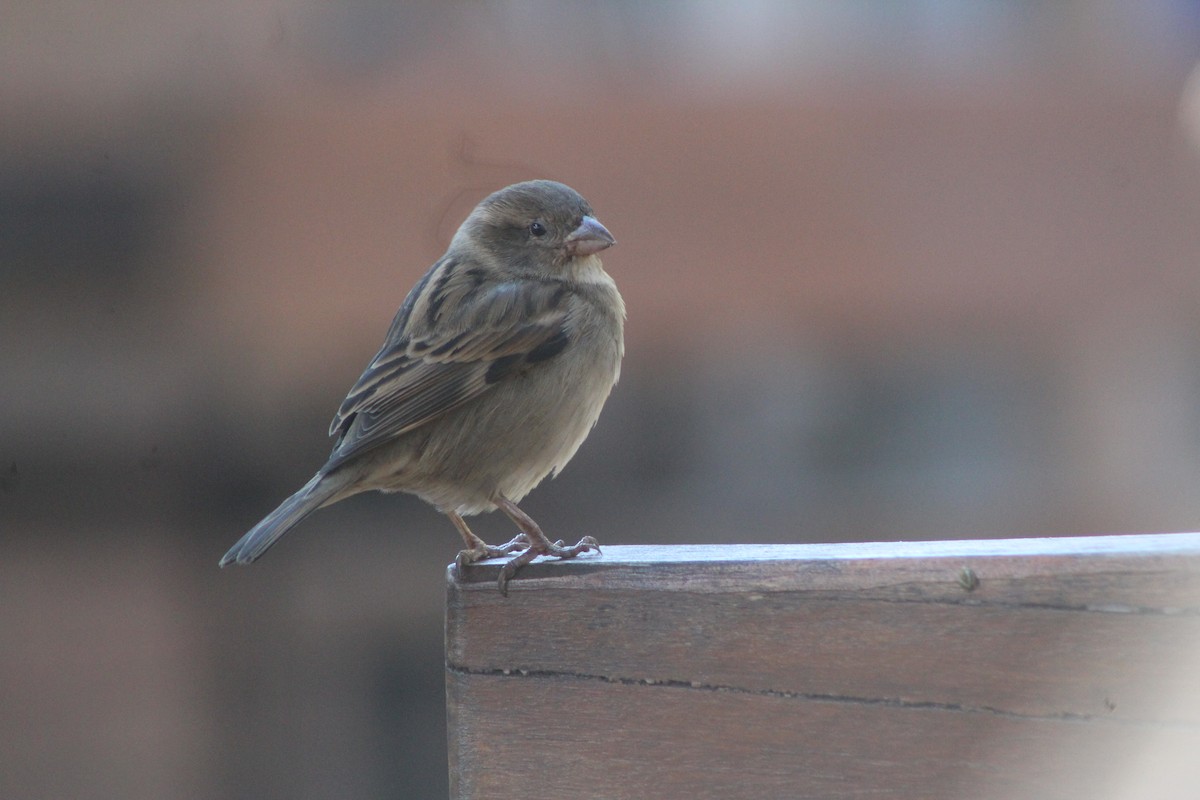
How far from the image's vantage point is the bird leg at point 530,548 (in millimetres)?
2053

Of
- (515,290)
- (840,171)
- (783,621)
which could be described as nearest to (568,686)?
(783,621)

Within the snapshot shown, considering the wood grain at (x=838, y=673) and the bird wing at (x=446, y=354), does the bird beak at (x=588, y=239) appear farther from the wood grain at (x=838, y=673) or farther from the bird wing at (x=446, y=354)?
the wood grain at (x=838, y=673)

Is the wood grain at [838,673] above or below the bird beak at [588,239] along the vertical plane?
below

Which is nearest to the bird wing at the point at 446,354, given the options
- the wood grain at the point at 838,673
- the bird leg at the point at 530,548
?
the bird leg at the point at 530,548

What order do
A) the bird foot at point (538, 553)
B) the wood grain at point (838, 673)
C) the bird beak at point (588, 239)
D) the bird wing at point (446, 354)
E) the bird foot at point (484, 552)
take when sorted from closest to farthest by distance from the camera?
the wood grain at point (838, 673), the bird foot at point (538, 553), the bird foot at point (484, 552), the bird wing at point (446, 354), the bird beak at point (588, 239)

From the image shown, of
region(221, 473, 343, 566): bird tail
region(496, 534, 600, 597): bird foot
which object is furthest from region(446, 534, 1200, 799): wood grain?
region(221, 473, 343, 566): bird tail

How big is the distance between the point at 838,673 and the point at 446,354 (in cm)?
160

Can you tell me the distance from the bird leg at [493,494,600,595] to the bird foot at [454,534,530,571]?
0.12ft

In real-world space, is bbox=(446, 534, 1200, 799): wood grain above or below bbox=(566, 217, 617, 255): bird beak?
below

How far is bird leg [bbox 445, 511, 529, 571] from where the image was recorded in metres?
2.26

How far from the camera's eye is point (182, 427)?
491 cm

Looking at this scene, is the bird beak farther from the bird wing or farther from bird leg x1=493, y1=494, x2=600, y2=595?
bird leg x1=493, y1=494, x2=600, y2=595

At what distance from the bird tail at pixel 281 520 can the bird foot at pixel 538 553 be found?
1.71ft

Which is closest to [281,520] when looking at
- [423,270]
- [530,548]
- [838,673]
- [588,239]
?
[530,548]
